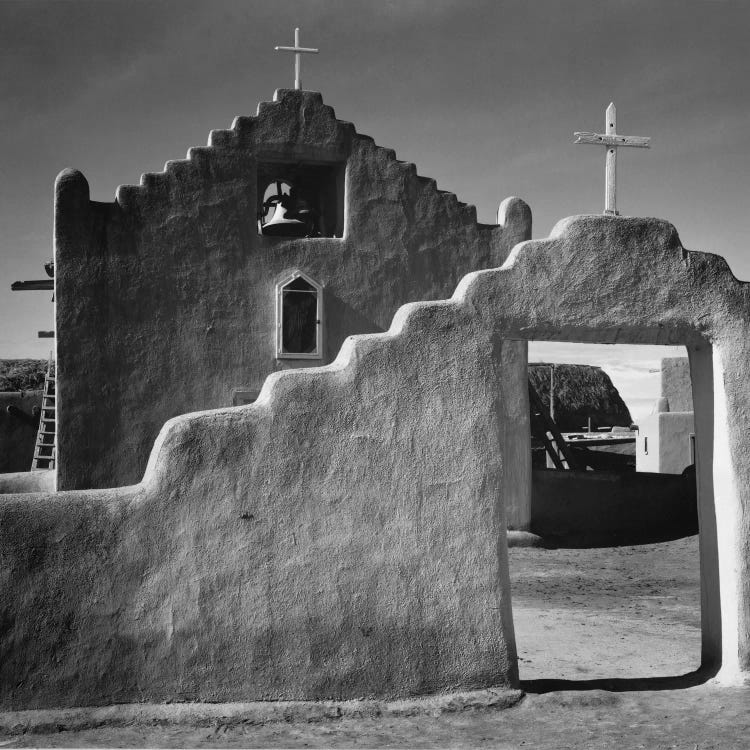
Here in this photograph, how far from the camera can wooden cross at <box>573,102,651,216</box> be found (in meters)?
7.32

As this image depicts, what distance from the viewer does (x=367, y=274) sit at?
13.1 meters

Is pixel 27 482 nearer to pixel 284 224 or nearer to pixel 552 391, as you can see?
pixel 284 224

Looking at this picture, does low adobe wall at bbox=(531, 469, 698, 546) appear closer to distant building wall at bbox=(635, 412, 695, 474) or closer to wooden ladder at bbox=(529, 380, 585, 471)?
wooden ladder at bbox=(529, 380, 585, 471)

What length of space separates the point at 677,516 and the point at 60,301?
9674 millimetres

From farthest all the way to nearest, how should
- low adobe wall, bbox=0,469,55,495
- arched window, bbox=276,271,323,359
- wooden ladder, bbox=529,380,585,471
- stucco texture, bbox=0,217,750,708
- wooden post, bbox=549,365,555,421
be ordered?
wooden post, bbox=549,365,555,421 < wooden ladder, bbox=529,380,585,471 < arched window, bbox=276,271,323,359 < low adobe wall, bbox=0,469,55,495 < stucco texture, bbox=0,217,750,708

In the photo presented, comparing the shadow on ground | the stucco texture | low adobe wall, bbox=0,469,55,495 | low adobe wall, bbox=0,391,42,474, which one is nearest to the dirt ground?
the shadow on ground

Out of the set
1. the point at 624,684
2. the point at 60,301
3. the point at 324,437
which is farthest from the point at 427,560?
the point at 60,301

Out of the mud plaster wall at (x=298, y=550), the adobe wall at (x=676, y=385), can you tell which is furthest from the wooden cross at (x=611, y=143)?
the adobe wall at (x=676, y=385)

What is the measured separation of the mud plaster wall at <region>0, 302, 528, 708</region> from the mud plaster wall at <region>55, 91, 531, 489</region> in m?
6.81

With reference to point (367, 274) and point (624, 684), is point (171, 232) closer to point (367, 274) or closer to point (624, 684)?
point (367, 274)

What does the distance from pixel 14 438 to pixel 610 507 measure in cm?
1148

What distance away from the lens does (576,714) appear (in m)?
5.41

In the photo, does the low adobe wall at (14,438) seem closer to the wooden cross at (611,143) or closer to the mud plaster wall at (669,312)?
the wooden cross at (611,143)

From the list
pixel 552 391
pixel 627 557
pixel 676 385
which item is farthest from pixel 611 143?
pixel 552 391
